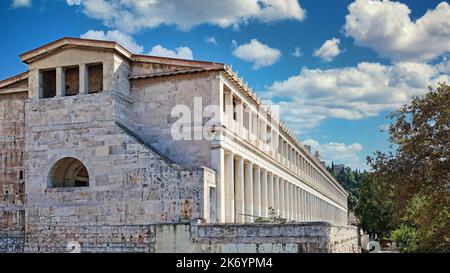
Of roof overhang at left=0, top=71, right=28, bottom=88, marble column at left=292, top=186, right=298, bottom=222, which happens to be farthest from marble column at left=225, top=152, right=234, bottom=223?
marble column at left=292, top=186, right=298, bottom=222

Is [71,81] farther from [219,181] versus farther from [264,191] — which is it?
[264,191]

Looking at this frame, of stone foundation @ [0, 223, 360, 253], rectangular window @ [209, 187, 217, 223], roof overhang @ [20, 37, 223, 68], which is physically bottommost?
stone foundation @ [0, 223, 360, 253]

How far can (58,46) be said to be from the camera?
1201 inches

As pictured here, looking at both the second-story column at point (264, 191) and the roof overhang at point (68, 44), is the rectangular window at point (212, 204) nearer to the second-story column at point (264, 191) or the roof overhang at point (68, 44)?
the roof overhang at point (68, 44)

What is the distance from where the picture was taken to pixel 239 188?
33.9m

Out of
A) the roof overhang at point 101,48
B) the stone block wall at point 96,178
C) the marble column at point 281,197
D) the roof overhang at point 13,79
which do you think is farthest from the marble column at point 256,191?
the roof overhang at point 13,79

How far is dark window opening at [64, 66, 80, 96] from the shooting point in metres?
32.0

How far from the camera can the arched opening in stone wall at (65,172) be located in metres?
30.4

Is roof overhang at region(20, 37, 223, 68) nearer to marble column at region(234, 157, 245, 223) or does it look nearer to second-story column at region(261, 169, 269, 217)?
marble column at region(234, 157, 245, 223)

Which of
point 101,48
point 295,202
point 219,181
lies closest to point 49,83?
point 101,48

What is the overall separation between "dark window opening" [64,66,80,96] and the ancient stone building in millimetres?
59

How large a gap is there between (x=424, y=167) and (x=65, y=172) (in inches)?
767
